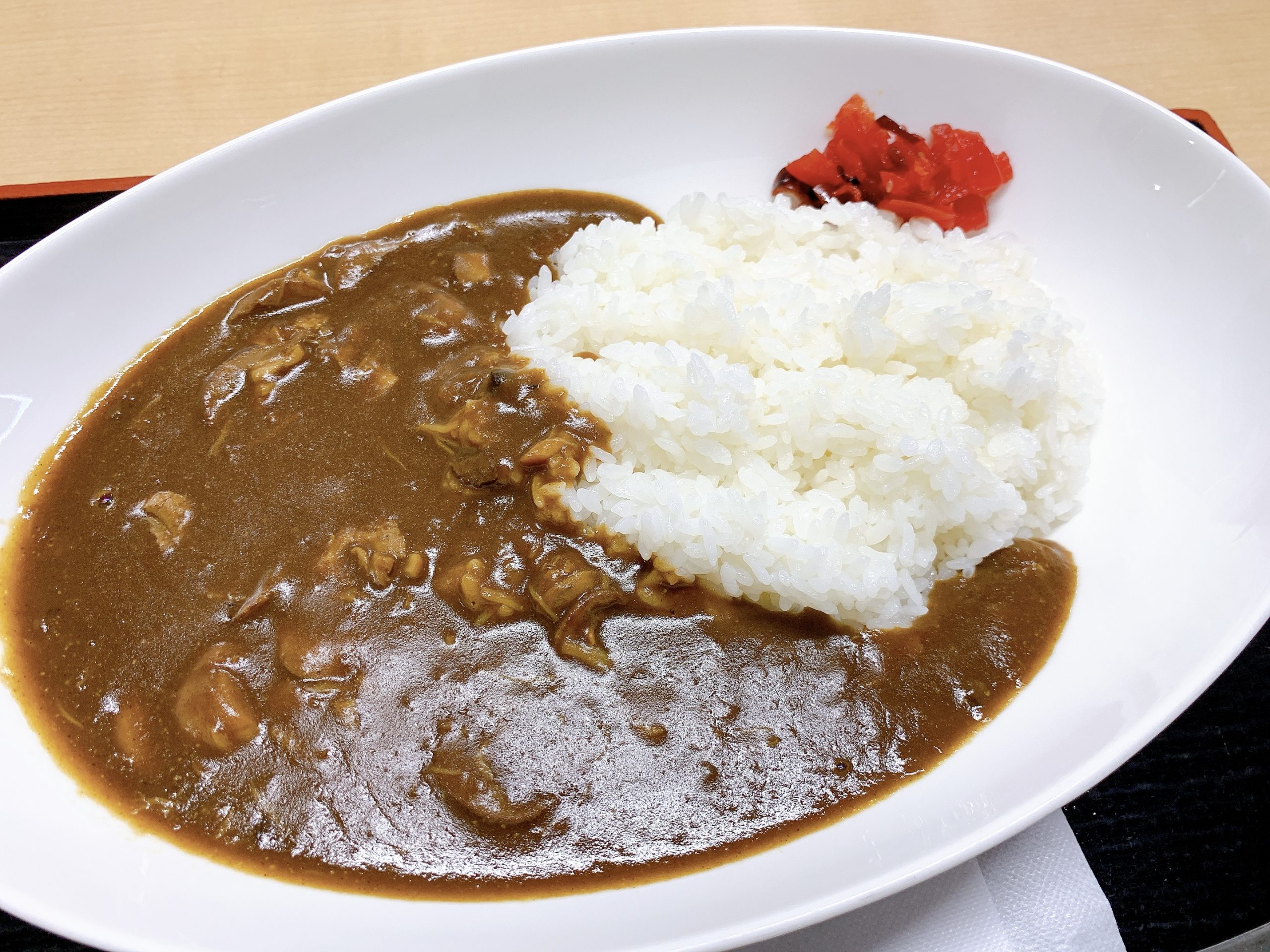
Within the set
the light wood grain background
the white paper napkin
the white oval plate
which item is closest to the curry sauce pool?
the white oval plate

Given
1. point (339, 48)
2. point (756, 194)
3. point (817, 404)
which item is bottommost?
point (817, 404)

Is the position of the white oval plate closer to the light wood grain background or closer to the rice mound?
Result: the rice mound

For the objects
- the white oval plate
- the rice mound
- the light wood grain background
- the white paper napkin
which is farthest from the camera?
the light wood grain background

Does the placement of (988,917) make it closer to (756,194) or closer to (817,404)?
(817,404)

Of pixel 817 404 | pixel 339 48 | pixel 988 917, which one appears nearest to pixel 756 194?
pixel 817 404

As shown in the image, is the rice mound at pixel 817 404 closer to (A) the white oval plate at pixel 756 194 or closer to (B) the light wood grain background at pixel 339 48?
(A) the white oval plate at pixel 756 194

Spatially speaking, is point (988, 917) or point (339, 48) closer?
point (988, 917)
